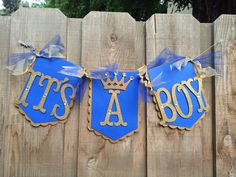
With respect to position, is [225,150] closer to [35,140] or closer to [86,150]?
[86,150]

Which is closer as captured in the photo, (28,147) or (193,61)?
(28,147)

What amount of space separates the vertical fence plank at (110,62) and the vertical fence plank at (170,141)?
0.05m

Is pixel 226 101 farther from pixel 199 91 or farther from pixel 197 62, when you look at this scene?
pixel 197 62

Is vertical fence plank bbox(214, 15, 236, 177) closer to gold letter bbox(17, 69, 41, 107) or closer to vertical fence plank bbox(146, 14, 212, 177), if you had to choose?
vertical fence plank bbox(146, 14, 212, 177)

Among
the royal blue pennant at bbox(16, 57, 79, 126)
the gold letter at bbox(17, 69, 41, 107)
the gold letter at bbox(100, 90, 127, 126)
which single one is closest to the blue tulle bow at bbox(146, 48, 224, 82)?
the gold letter at bbox(100, 90, 127, 126)

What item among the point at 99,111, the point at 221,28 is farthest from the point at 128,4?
the point at 99,111

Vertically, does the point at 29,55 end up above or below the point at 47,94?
above

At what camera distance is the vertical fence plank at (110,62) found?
203 cm

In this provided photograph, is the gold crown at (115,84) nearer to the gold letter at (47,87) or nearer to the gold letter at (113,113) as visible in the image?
the gold letter at (113,113)

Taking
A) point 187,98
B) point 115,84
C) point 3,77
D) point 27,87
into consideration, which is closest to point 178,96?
point 187,98

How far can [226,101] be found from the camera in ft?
7.02

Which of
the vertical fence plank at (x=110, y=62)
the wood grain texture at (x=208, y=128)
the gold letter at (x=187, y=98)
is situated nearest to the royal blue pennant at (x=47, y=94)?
the vertical fence plank at (x=110, y=62)

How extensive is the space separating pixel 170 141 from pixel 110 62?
57 cm

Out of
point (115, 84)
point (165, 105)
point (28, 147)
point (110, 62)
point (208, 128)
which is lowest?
point (28, 147)
